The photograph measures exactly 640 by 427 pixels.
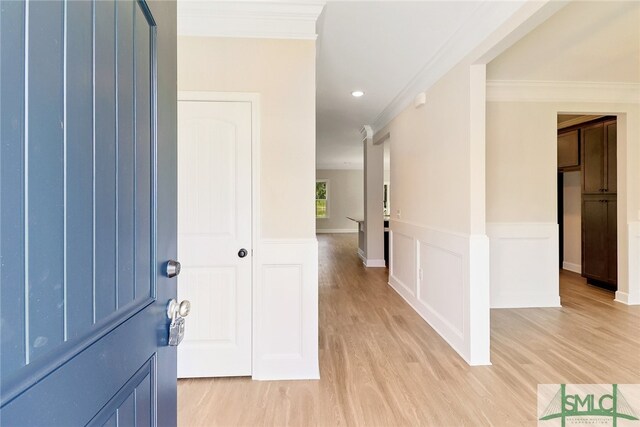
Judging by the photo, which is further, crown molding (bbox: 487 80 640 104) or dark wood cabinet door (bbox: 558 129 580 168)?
dark wood cabinet door (bbox: 558 129 580 168)

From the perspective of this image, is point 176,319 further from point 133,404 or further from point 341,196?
point 341,196

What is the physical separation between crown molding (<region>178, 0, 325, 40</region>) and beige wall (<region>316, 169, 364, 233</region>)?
966cm

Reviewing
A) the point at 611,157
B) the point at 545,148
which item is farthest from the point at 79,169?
the point at 611,157

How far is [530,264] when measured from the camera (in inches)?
138

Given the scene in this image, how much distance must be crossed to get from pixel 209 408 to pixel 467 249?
2.03 metres

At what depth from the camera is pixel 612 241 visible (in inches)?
154

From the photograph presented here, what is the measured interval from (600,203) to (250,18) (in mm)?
4765

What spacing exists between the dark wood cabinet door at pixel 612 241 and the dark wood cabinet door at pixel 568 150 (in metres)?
0.82

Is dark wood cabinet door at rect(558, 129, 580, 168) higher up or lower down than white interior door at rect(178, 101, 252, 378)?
higher up

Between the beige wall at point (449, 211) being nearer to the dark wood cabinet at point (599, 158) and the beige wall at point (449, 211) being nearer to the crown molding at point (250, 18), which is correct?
the crown molding at point (250, 18)

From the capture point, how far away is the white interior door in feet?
6.91

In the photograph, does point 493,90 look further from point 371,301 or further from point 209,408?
point 209,408

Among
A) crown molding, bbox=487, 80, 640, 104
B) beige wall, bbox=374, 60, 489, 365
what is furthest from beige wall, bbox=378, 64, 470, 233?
Answer: crown molding, bbox=487, 80, 640, 104

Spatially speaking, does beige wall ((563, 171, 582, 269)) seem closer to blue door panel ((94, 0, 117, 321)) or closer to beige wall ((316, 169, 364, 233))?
blue door panel ((94, 0, 117, 321))
